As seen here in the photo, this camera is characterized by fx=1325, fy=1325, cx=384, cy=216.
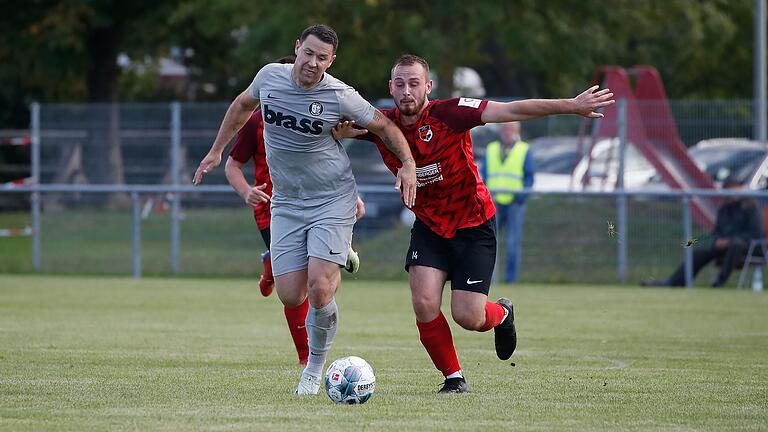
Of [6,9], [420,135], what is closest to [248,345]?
[420,135]

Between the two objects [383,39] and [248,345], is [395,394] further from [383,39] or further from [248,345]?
[383,39]

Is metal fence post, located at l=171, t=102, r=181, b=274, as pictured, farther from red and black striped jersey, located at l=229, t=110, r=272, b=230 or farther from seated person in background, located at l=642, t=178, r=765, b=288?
red and black striped jersey, located at l=229, t=110, r=272, b=230

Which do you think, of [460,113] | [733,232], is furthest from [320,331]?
[733,232]

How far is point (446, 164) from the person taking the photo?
7.84m

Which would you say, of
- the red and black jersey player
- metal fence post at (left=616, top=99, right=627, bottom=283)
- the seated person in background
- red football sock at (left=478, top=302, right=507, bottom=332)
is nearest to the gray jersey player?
the red and black jersey player

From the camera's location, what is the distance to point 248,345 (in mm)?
10688

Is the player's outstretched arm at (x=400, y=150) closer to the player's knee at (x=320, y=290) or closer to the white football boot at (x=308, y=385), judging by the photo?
the player's knee at (x=320, y=290)

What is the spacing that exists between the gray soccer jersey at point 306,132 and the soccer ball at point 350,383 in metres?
1.11

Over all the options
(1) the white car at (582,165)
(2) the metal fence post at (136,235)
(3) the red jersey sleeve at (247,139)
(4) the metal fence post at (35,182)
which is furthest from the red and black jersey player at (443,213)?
(4) the metal fence post at (35,182)

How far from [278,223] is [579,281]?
446 inches

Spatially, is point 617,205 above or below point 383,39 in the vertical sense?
below

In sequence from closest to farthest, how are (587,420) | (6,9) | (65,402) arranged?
(587,420), (65,402), (6,9)

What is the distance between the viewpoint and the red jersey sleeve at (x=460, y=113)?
768 cm

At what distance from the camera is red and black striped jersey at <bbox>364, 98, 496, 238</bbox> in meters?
7.78
